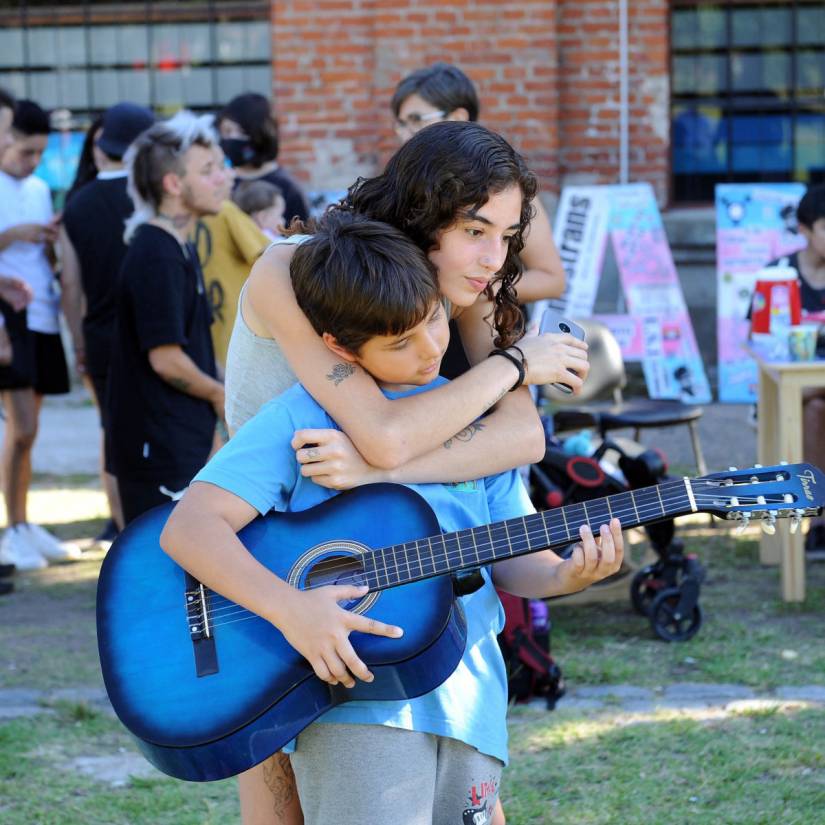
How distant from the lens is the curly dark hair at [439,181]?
2230mm

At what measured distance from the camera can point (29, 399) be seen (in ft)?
19.7

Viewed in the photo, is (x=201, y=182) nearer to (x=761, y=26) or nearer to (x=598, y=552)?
(x=598, y=552)

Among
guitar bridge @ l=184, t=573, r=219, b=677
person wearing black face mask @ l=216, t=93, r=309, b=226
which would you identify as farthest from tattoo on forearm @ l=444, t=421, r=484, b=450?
person wearing black face mask @ l=216, t=93, r=309, b=226

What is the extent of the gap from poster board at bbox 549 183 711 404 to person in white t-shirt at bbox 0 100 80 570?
376 cm

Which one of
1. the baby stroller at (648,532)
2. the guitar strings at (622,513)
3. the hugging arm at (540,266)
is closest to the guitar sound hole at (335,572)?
the guitar strings at (622,513)

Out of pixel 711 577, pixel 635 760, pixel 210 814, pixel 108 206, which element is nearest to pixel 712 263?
pixel 711 577

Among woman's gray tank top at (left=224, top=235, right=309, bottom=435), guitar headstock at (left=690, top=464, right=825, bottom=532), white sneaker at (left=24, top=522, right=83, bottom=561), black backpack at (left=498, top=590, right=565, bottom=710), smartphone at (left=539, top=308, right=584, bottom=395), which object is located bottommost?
white sneaker at (left=24, top=522, right=83, bottom=561)

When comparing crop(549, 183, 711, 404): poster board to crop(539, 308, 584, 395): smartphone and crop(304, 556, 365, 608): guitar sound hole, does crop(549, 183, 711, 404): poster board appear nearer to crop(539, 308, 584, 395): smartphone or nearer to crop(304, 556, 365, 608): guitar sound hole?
crop(539, 308, 584, 395): smartphone

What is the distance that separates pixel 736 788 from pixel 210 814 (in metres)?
1.41

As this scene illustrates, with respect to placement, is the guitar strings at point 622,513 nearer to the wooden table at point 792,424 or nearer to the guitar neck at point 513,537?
the guitar neck at point 513,537

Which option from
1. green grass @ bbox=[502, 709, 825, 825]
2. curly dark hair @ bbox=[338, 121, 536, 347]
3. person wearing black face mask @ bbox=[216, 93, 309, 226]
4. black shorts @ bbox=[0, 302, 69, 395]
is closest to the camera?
curly dark hair @ bbox=[338, 121, 536, 347]

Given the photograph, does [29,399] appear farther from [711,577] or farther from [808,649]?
[808,649]

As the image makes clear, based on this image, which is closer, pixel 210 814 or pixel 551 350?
pixel 551 350

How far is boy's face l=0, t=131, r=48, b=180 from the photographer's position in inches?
238
